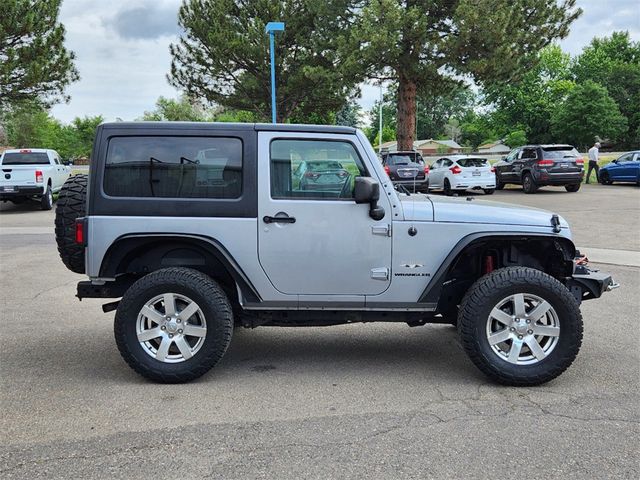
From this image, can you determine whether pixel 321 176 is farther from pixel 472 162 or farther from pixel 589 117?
pixel 589 117

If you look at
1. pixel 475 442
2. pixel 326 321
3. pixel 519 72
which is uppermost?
pixel 519 72

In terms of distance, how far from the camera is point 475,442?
3309mm

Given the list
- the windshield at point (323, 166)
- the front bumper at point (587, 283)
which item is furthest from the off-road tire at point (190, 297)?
the front bumper at point (587, 283)

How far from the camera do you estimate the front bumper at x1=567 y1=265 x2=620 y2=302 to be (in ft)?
14.6

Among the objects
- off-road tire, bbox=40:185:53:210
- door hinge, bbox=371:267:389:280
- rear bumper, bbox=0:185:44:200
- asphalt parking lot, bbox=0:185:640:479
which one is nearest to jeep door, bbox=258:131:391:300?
door hinge, bbox=371:267:389:280

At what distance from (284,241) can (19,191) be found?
15571mm

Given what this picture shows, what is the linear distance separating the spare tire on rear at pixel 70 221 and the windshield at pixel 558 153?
19.2m

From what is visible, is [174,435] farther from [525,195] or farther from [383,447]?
[525,195]

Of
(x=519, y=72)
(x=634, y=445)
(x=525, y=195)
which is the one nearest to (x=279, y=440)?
(x=634, y=445)

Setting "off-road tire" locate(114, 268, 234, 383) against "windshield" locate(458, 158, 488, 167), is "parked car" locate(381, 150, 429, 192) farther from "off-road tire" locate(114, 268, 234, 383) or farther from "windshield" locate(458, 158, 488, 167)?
"off-road tire" locate(114, 268, 234, 383)

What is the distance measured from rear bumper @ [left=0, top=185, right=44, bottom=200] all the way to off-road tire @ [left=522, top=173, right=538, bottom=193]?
54.7 ft

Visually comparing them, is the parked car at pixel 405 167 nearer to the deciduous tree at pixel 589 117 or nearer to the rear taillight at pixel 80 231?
the rear taillight at pixel 80 231

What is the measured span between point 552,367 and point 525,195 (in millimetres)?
18171

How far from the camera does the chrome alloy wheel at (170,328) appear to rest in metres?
4.16
